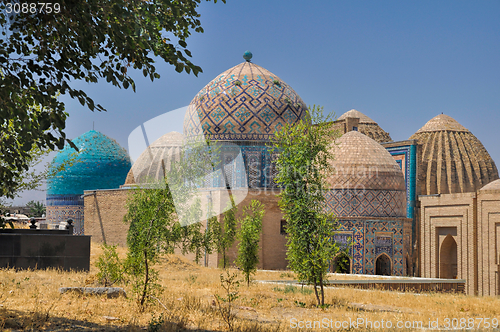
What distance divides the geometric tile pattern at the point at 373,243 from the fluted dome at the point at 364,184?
1.29 feet

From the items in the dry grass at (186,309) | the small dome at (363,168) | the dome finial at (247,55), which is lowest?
the dry grass at (186,309)

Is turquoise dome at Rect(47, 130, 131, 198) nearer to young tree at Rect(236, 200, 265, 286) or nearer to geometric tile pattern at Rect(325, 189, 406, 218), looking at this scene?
geometric tile pattern at Rect(325, 189, 406, 218)

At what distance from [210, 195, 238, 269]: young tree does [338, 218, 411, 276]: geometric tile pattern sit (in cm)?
416

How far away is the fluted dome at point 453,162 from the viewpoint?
28.2 m

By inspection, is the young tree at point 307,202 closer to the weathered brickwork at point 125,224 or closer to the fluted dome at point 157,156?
the weathered brickwork at point 125,224

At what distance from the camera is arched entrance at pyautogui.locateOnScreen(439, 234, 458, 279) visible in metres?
18.1

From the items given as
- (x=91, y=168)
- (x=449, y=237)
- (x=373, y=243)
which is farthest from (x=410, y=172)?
(x=91, y=168)

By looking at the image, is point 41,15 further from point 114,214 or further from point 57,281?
point 114,214

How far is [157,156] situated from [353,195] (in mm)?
11871

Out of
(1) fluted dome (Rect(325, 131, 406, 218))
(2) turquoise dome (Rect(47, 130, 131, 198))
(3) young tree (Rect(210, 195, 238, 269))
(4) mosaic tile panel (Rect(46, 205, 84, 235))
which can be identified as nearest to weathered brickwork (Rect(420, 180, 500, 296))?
(1) fluted dome (Rect(325, 131, 406, 218))

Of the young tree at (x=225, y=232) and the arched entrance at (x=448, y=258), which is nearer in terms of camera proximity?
the arched entrance at (x=448, y=258)

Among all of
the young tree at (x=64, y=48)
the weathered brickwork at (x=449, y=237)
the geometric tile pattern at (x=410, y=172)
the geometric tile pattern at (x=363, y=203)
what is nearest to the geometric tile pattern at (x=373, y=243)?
the geometric tile pattern at (x=363, y=203)

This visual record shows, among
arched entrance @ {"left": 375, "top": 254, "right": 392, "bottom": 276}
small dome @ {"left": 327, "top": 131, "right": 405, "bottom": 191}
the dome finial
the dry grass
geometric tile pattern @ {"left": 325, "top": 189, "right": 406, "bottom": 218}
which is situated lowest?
arched entrance @ {"left": 375, "top": 254, "right": 392, "bottom": 276}

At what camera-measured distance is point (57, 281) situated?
8.92 meters
